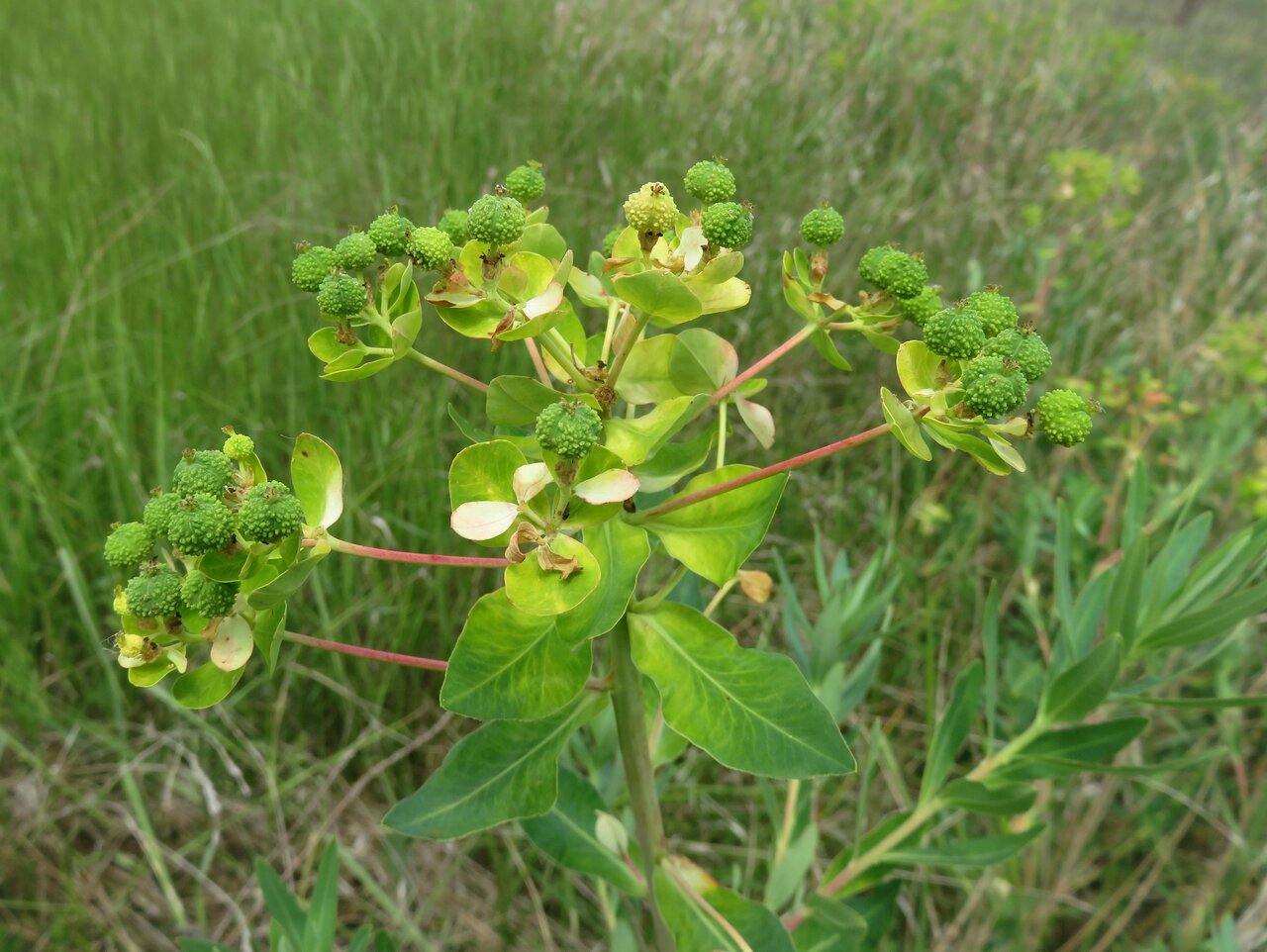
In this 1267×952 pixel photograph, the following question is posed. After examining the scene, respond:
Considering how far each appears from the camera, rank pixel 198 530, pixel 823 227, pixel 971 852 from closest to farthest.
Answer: pixel 198 530, pixel 823 227, pixel 971 852

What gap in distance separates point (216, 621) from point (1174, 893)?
2.01 metres

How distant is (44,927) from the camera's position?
199cm

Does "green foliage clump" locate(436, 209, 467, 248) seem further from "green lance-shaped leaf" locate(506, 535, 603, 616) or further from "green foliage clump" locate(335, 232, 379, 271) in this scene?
"green lance-shaped leaf" locate(506, 535, 603, 616)

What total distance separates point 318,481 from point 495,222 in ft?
1.01

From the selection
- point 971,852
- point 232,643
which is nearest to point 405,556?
point 232,643

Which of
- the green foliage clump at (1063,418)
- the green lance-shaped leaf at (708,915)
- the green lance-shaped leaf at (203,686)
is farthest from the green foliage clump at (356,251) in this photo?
the green lance-shaped leaf at (708,915)

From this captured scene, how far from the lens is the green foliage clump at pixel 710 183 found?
3.07 feet

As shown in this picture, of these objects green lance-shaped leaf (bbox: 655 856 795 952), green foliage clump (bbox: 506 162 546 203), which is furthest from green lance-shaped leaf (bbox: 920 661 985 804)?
green foliage clump (bbox: 506 162 546 203)

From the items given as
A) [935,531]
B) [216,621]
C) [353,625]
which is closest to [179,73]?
[353,625]

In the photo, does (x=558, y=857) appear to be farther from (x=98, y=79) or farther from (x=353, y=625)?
(x=98, y=79)

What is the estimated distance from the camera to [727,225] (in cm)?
89

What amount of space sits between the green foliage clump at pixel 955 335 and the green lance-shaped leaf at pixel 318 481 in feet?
1.90

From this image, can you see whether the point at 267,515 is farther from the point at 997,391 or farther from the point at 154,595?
the point at 997,391

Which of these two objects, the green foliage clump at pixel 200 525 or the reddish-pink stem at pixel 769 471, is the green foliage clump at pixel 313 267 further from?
the reddish-pink stem at pixel 769 471
